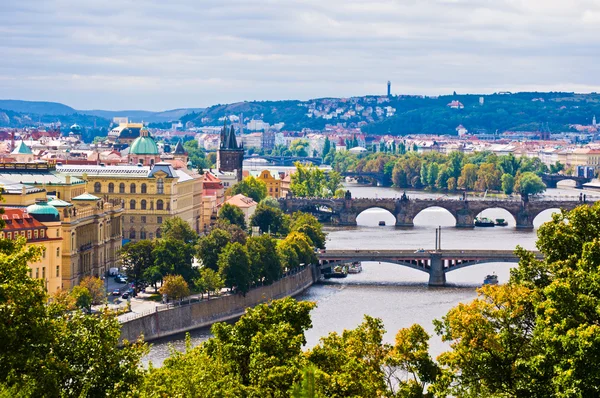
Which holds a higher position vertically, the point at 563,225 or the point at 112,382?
the point at 563,225

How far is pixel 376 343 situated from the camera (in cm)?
2553

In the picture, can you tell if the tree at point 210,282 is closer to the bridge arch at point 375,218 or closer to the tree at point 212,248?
the tree at point 212,248

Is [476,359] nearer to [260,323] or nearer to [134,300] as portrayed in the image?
[260,323]

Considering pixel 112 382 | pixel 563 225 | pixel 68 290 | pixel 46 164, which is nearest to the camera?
pixel 112 382

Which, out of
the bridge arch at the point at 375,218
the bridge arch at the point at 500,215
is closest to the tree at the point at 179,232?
the bridge arch at the point at 375,218

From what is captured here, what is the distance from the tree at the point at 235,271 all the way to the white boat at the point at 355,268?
13221 mm

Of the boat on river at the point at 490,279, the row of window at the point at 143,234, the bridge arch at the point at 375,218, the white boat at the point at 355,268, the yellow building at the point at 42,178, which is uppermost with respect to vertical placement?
the yellow building at the point at 42,178

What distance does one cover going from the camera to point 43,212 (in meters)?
47.2

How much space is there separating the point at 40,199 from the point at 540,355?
30.4 m

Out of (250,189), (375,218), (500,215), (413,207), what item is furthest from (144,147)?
(500,215)

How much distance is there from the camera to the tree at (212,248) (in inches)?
2176

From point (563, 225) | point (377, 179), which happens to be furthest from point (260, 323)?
point (377, 179)

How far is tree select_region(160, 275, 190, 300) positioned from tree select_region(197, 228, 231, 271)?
21.3ft

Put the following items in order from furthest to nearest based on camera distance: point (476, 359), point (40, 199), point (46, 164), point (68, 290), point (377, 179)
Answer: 1. point (377, 179)
2. point (46, 164)
3. point (40, 199)
4. point (68, 290)
5. point (476, 359)
